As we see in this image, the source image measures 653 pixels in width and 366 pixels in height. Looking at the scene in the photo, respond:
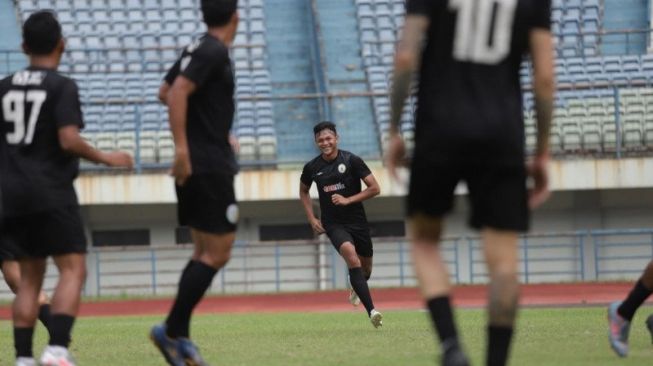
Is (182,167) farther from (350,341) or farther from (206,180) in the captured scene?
(350,341)

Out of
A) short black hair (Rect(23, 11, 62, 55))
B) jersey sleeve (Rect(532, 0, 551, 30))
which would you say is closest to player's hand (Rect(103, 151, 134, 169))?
short black hair (Rect(23, 11, 62, 55))

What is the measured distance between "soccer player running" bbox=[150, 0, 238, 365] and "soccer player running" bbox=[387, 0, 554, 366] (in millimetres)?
2140

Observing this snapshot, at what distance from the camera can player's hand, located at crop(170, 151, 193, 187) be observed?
812cm

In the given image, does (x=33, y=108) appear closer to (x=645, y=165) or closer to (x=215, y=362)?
(x=215, y=362)

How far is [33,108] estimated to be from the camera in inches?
319

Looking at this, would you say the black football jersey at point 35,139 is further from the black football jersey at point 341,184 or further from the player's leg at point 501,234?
the black football jersey at point 341,184

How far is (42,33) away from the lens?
26.7 ft

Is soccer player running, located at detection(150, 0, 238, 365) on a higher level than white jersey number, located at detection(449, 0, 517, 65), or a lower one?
lower

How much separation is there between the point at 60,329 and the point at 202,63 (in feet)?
5.52

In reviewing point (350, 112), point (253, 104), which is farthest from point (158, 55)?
point (350, 112)

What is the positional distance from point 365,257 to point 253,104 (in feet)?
46.9

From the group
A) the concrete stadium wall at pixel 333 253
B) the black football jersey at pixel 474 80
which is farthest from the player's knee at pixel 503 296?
the concrete stadium wall at pixel 333 253

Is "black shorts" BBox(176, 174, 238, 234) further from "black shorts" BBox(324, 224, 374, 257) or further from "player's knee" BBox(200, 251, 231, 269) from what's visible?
"black shorts" BBox(324, 224, 374, 257)

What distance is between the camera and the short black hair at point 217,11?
8328 mm
